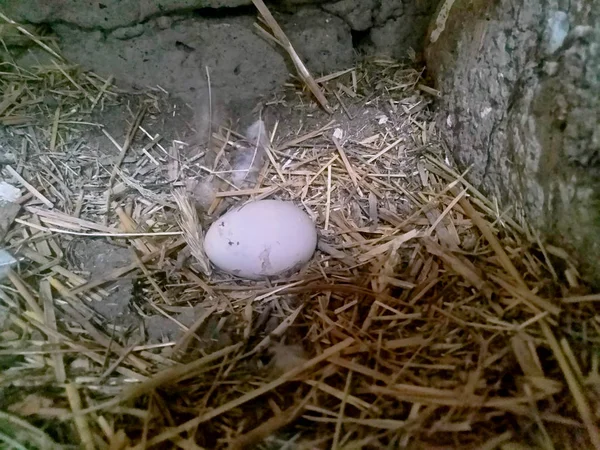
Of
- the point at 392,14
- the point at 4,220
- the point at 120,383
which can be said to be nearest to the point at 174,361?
the point at 120,383

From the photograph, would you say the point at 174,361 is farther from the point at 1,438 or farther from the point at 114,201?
the point at 114,201

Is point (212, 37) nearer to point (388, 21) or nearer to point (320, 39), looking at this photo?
point (320, 39)

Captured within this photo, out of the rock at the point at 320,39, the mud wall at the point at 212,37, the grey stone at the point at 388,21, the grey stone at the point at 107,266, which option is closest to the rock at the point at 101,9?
the mud wall at the point at 212,37

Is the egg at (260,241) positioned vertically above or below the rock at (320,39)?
below

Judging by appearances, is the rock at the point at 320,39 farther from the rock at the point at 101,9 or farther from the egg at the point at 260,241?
the egg at the point at 260,241

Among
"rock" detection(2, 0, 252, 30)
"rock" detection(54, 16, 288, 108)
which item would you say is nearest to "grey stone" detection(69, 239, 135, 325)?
"rock" detection(54, 16, 288, 108)

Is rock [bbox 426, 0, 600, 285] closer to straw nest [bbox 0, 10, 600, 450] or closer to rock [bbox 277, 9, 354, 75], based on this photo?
straw nest [bbox 0, 10, 600, 450]
